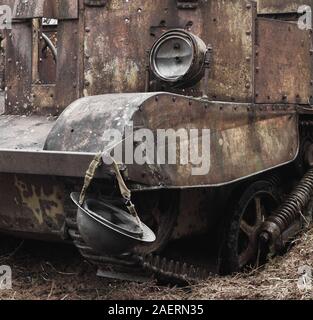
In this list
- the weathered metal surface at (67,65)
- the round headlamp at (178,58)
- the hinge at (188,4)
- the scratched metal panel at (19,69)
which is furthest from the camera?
the scratched metal panel at (19,69)

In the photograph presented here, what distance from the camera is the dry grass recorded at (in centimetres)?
427

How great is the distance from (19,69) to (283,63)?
192cm

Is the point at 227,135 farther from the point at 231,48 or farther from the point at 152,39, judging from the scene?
the point at 152,39

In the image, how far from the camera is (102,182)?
3.84 meters

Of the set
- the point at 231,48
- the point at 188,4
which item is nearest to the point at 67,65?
the point at 188,4

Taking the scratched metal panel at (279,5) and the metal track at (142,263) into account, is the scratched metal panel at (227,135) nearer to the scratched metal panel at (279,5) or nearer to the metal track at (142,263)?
the metal track at (142,263)

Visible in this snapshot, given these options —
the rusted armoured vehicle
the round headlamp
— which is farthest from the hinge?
the round headlamp

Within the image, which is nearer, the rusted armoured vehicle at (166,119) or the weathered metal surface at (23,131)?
the rusted armoured vehicle at (166,119)

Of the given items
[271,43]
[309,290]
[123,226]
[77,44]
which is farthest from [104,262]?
[271,43]

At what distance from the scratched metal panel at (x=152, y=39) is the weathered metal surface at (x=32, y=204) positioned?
2.92 ft

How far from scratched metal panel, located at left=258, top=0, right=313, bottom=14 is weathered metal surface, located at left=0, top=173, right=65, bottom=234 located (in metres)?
2.64

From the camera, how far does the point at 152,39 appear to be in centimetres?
483

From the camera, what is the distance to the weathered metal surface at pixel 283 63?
5.04m

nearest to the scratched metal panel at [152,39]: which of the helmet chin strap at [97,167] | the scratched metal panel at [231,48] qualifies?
the scratched metal panel at [231,48]
